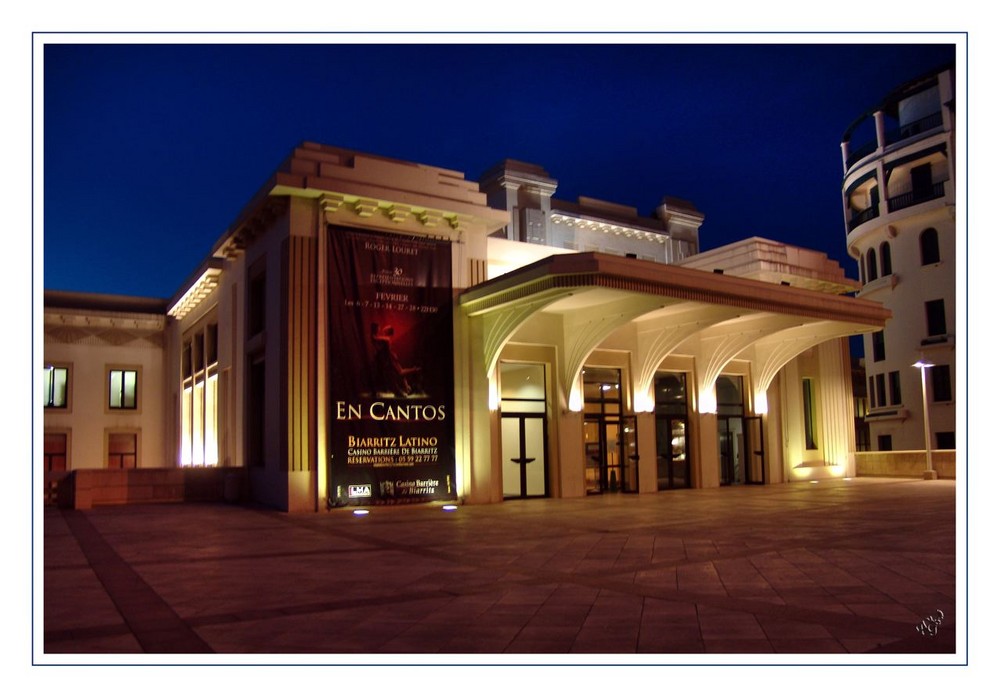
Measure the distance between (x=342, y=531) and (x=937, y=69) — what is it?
3940cm

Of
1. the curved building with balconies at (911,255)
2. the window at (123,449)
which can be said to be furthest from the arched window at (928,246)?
the window at (123,449)

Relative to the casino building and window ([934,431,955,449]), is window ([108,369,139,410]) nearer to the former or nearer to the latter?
the casino building

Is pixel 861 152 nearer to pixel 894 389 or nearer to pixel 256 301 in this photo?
pixel 894 389

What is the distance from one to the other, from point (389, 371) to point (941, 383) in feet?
98.8

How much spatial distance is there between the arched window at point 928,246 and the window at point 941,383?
16.6 feet

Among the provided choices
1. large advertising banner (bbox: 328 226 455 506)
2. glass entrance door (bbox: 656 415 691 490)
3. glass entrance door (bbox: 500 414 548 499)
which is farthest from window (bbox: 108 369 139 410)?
glass entrance door (bbox: 656 415 691 490)

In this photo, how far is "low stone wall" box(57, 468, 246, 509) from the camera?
1973cm

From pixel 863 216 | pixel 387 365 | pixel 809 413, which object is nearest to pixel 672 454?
pixel 809 413

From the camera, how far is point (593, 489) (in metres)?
22.9

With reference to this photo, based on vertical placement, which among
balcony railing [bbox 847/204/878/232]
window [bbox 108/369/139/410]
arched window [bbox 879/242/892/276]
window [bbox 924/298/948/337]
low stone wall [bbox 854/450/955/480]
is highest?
balcony railing [bbox 847/204/878/232]

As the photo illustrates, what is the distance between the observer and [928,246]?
131 feet

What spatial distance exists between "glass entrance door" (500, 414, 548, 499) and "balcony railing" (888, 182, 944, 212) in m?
27.8

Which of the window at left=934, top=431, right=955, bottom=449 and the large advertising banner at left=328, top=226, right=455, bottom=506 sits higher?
the large advertising banner at left=328, top=226, right=455, bottom=506
